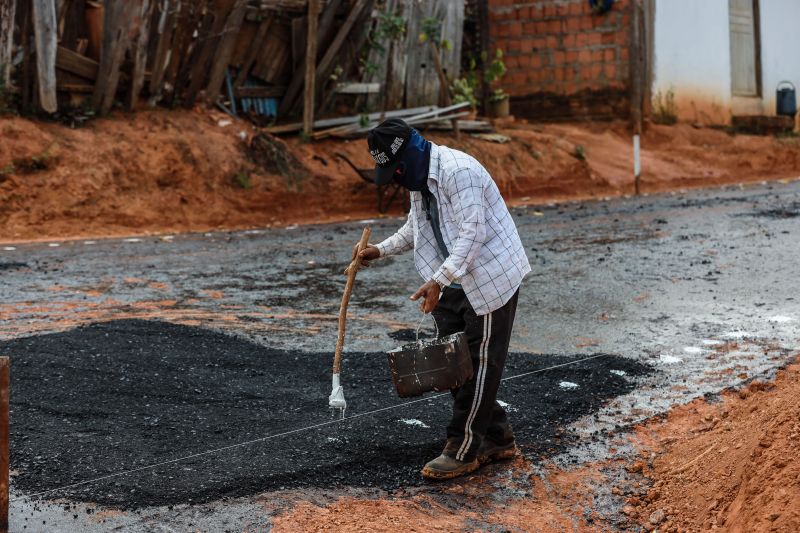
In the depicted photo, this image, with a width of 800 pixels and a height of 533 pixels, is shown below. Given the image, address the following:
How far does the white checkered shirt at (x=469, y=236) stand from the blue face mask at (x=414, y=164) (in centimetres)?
3

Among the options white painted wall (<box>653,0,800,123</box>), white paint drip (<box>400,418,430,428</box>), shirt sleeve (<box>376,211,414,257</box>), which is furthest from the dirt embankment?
shirt sleeve (<box>376,211,414,257</box>)

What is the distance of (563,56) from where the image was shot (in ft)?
72.5

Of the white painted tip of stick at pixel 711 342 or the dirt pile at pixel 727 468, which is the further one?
the white painted tip of stick at pixel 711 342

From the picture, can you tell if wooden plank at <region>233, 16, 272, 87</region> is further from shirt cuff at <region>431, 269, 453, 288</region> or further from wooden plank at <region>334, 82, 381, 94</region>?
shirt cuff at <region>431, 269, 453, 288</region>

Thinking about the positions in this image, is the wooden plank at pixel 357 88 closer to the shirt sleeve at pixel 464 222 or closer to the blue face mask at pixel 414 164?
A: the blue face mask at pixel 414 164

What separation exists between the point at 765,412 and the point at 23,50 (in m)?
12.1

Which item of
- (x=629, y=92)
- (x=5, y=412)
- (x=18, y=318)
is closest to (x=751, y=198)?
(x=629, y=92)

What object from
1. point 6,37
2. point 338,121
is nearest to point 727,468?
point 6,37

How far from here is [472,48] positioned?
885 inches

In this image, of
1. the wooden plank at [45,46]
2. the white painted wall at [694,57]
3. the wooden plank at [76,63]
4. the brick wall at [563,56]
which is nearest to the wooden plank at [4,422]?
the wooden plank at [45,46]

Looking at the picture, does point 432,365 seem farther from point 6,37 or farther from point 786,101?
point 786,101

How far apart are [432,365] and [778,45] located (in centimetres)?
2403

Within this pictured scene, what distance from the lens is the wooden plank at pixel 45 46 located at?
14.1 metres

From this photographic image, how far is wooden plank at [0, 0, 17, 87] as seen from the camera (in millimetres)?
14055
